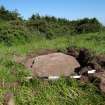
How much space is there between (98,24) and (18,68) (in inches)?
665

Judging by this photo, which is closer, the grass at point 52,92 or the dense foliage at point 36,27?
the grass at point 52,92

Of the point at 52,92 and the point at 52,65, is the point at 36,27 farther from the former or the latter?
the point at 52,92

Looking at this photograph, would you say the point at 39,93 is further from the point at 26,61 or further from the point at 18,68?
the point at 26,61

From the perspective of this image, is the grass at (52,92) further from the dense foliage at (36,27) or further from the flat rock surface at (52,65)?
the dense foliage at (36,27)

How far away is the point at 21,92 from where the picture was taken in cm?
692

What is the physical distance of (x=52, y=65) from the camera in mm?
8750

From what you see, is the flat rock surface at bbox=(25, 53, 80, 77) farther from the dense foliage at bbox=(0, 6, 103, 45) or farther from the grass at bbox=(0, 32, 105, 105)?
the dense foliage at bbox=(0, 6, 103, 45)

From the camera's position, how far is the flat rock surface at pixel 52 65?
27.5ft

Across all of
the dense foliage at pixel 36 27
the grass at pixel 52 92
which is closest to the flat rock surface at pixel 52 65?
the grass at pixel 52 92

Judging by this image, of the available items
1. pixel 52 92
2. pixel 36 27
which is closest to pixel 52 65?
pixel 52 92

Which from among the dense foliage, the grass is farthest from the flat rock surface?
the dense foliage

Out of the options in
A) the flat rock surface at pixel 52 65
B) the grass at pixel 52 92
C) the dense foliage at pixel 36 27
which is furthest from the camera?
the dense foliage at pixel 36 27

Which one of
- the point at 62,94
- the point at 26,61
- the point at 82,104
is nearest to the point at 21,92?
the point at 62,94

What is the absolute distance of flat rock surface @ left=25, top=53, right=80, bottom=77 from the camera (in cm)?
838
